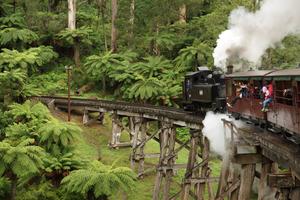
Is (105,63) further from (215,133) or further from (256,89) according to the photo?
(256,89)

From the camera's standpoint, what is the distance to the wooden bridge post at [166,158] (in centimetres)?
1859

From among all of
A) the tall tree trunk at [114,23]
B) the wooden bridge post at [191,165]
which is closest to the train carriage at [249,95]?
the wooden bridge post at [191,165]

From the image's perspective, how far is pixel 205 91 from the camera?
17609mm

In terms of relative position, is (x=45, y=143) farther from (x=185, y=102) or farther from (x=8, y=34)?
(x=8, y=34)

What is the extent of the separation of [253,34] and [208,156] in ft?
21.7

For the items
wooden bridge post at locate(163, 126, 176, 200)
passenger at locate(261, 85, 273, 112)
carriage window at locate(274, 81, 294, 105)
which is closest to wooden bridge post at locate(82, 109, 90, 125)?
wooden bridge post at locate(163, 126, 176, 200)

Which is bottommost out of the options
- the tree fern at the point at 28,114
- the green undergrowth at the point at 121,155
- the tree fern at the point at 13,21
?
the green undergrowth at the point at 121,155

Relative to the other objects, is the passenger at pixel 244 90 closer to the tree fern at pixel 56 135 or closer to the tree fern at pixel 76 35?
the tree fern at pixel 56 135

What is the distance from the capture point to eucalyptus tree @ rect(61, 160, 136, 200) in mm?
14062

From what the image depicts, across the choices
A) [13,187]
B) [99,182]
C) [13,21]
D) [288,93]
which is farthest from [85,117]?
[288,93]

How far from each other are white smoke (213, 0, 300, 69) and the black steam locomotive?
207cm

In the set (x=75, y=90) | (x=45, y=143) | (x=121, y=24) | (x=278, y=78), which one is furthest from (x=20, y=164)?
(x=121, y=24)

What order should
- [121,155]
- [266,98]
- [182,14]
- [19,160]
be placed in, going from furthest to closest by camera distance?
[182,14] < [121,155] < [19,160] < [266,98]

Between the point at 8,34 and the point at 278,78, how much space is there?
2677 centimetres
